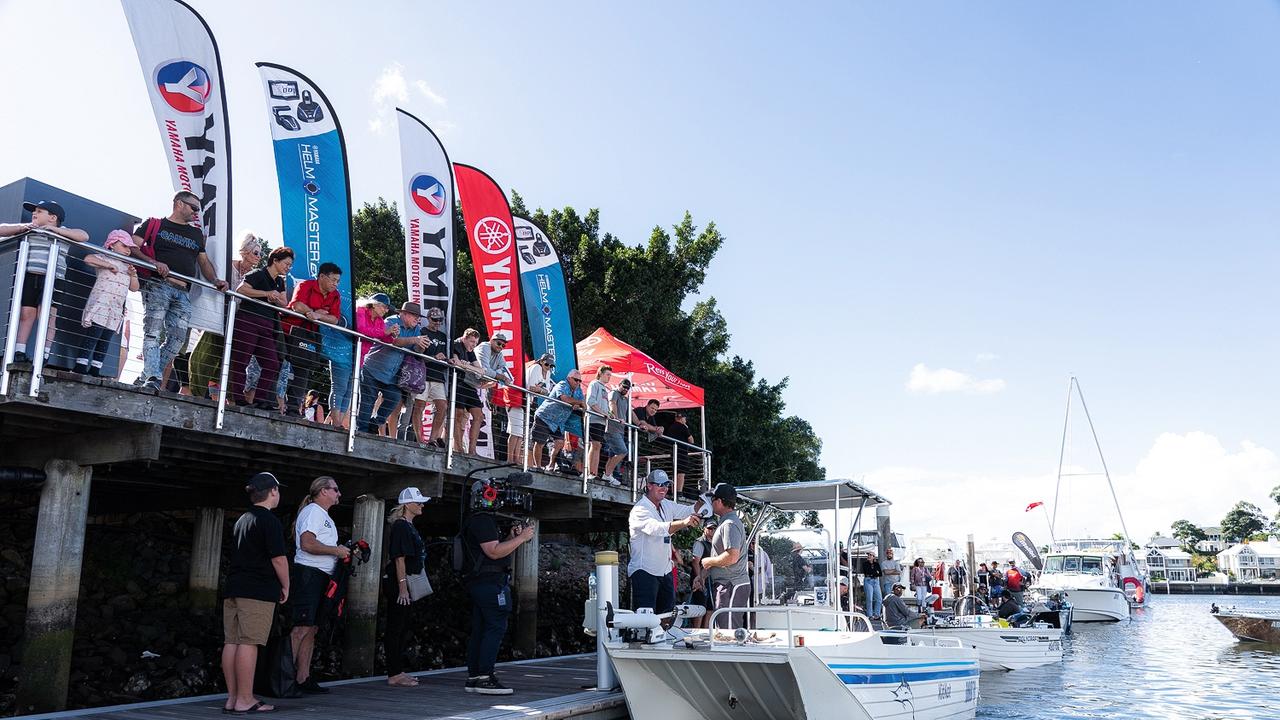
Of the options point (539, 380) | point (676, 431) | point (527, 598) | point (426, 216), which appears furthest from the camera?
point (676, 431)

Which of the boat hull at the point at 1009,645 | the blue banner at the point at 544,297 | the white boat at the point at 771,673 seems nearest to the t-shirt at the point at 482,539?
the white boat at the point at 771,673

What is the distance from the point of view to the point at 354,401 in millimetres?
9555

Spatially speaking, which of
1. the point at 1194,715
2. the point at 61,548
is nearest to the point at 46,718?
the point at 61,548

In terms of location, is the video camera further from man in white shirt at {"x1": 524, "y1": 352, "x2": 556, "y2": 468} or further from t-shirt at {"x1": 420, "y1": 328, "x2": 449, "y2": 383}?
man in white shirt at {"x1": 524, "y1": 352, "x2": 556, "y2": 468}

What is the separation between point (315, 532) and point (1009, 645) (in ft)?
48.3

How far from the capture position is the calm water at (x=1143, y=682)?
13820mm

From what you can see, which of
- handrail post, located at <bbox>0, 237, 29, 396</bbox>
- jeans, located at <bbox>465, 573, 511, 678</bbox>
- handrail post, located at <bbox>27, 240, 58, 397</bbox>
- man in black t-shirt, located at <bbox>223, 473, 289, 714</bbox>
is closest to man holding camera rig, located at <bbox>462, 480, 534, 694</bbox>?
jeans, located at <bbox>465, 573, 511, 678</bbox>

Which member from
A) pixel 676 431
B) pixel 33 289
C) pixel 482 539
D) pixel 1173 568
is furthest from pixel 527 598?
pixel 1173 568

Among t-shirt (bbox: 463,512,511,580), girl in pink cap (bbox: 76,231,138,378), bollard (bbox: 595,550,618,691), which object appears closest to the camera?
girl in pink cap (bbox: 76,231,138,378)

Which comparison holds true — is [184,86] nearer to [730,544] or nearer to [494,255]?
[494,255]

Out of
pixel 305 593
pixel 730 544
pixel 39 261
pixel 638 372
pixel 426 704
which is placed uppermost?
pixel 638 372

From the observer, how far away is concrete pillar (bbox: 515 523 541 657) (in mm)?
14297

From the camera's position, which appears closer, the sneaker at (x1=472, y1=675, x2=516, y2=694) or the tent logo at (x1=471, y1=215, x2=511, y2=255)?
the sneaker at (x1=472, y1=675, x2=516, y2=694)

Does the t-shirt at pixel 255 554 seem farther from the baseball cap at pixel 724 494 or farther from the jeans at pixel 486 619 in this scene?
the baseball cap at pixel 724 494
